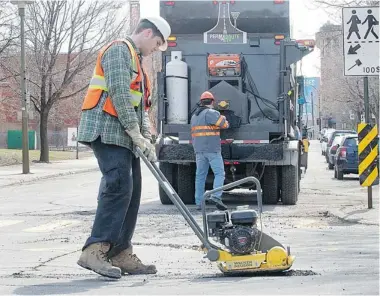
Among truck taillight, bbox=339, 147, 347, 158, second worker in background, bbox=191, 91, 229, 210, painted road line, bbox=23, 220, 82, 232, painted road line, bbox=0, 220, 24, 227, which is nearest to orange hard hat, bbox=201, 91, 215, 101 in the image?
second worker in background, bbox=191, 91, 229, 210

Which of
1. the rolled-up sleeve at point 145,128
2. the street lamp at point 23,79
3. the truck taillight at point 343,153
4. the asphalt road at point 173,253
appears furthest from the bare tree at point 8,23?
the rolled-up sleeve at point 145,128

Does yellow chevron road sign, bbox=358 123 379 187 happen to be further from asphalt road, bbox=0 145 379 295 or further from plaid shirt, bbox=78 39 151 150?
plaid shirt, bbox=78 39 151 150

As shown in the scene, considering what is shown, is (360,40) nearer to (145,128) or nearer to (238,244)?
(145,128)

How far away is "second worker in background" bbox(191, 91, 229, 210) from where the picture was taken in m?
14.8

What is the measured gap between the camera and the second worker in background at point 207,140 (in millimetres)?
14828

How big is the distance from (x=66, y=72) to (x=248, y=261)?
120 ft

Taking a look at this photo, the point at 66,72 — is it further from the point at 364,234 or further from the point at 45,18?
the point at 364,234

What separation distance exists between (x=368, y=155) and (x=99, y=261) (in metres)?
8.82

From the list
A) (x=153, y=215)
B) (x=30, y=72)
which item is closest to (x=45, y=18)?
(x=30, y=72)

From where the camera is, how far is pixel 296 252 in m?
9.12

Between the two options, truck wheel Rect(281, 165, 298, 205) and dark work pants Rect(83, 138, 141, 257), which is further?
truck wheel Rect(281, 165, 298, 205)

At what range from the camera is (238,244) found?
23.2 feet

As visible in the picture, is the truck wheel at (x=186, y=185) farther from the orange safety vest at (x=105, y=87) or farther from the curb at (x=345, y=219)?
the orange safety vest at (x=105, y=87)

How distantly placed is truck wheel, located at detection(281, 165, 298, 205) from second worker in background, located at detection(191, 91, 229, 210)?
5.37ft
